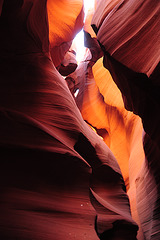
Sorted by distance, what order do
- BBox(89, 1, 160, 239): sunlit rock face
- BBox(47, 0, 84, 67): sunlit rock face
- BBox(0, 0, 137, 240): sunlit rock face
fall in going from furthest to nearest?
BBox(47, 0, 84, 67): sunlit rock face
BBox(89, 1, 160, 239): sunlit rock face
BBox(0, 0, 137, 240): sunlit rock face

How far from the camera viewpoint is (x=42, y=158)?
190 centimetres

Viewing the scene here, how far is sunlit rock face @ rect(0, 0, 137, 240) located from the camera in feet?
5.25

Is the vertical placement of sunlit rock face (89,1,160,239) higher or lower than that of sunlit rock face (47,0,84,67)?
higher

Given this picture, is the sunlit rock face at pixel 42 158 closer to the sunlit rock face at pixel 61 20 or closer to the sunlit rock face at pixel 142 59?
the sunlit rock face at pixel 142 59

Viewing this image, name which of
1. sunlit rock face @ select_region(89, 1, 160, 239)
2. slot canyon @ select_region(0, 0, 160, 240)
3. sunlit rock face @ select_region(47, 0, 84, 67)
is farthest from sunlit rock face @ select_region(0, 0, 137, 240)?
sunlit rock face @ select_region(47, 0, 84, 67)

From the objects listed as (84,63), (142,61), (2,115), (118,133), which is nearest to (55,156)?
(2,115)

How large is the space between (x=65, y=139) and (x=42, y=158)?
1.20ft

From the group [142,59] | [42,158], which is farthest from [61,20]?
[42,158]

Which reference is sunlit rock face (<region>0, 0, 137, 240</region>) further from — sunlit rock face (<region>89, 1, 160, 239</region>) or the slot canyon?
sunlit rock face (<region>89, 1, 160, 239</region>)

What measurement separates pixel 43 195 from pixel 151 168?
2.02 m

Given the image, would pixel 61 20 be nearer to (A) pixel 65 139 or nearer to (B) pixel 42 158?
(A) pixel 65 139

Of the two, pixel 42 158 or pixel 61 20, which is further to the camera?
pixel 61 20

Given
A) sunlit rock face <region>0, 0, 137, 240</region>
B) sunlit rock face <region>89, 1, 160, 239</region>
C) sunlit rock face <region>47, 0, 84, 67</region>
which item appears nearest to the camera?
sunlit rock face <region>0, 0, 137, 240</region>

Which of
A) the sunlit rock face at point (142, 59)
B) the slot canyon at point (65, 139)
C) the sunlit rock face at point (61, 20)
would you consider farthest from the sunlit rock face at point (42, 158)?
the sunlit rock face at point (61, 20)
